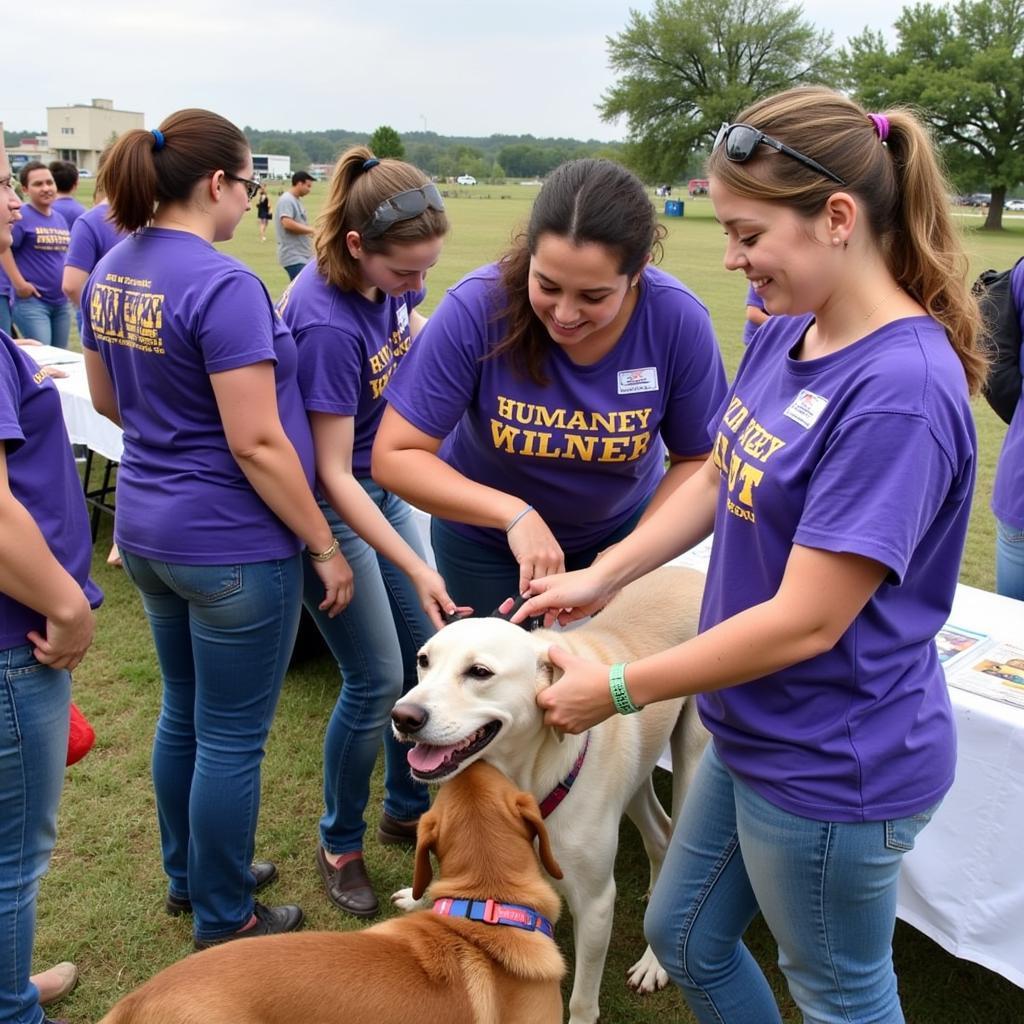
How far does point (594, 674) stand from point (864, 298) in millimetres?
905

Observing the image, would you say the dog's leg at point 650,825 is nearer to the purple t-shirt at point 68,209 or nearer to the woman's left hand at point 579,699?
the woman's left hand at point 579,699

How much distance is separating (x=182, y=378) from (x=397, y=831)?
207 centimetres

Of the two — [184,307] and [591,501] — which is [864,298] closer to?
[591,501]

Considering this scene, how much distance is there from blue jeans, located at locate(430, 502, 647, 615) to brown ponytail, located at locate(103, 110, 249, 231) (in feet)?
4.25

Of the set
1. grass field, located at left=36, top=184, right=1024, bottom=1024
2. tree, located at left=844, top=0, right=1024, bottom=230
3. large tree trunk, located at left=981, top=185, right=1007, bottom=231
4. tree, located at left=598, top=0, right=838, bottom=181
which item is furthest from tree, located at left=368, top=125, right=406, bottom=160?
grass field, located at left=36, top=184, right=1024, bottom=1024

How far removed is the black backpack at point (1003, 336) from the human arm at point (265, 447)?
244cm

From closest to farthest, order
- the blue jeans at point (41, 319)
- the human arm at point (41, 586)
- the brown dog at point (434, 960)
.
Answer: the brown dog at point (434, 960) → the human arm at point (41, 586) → the blue jeans at point (41, 319)

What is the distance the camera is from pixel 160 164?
257cm

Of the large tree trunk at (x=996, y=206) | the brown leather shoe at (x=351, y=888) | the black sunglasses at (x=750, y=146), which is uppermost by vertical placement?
the large tree trunk at (x=996, y=206)

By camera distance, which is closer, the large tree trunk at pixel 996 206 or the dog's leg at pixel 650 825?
the dog's leg at pixel 650 825

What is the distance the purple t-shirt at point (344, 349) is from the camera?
9.71 ft

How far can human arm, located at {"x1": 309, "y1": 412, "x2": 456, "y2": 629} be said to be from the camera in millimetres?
2912

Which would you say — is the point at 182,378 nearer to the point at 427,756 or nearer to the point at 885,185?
the point at 427,756

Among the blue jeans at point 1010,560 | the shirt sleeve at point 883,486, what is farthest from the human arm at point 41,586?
the blue jeans at point 1010,560
